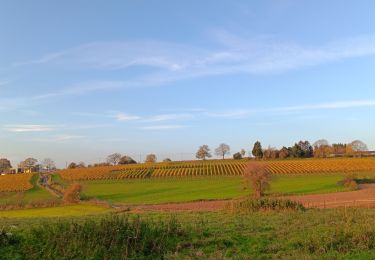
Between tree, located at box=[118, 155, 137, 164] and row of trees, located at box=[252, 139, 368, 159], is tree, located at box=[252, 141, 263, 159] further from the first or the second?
tree, located at box=[118, 155, 137, 164]

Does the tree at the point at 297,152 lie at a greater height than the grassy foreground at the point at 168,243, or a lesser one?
greater

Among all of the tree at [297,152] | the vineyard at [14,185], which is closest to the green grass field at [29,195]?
the vineyard at [14,185]

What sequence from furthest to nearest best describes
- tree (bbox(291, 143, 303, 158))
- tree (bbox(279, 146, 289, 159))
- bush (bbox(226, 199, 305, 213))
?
tree (bbox(291, 143, 303, 158)), tree (bbox(279, 146, 289, 159)), bush (bbox(226, 199, 305, 213))

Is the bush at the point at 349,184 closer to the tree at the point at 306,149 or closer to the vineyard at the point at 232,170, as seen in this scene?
the vineyard at the point at 232,170

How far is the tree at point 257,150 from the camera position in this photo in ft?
531

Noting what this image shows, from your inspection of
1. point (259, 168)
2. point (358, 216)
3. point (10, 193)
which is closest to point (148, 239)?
point (358, 216)

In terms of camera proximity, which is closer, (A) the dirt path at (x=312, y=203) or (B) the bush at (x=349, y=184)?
(A) the dirt path at (x=312, y=203)

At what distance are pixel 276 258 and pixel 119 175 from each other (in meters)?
111

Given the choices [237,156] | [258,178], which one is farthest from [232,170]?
Result: [258,178]

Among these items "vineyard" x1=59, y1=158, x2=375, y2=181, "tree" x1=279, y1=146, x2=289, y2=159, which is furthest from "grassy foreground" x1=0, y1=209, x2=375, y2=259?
"tree" x1=279, y1=146, x2=289, y2=159

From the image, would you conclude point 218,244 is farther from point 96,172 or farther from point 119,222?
point 96,172

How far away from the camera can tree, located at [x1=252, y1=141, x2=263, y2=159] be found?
531ft

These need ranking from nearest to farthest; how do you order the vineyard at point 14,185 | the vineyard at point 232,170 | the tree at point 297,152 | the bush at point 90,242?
the bush at point 90,242 → the vineyard at point 14,185 → the vineyard at point 232,170 → the tree at point 297,152

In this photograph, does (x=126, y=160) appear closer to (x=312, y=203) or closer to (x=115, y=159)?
(x=115, y=159)
